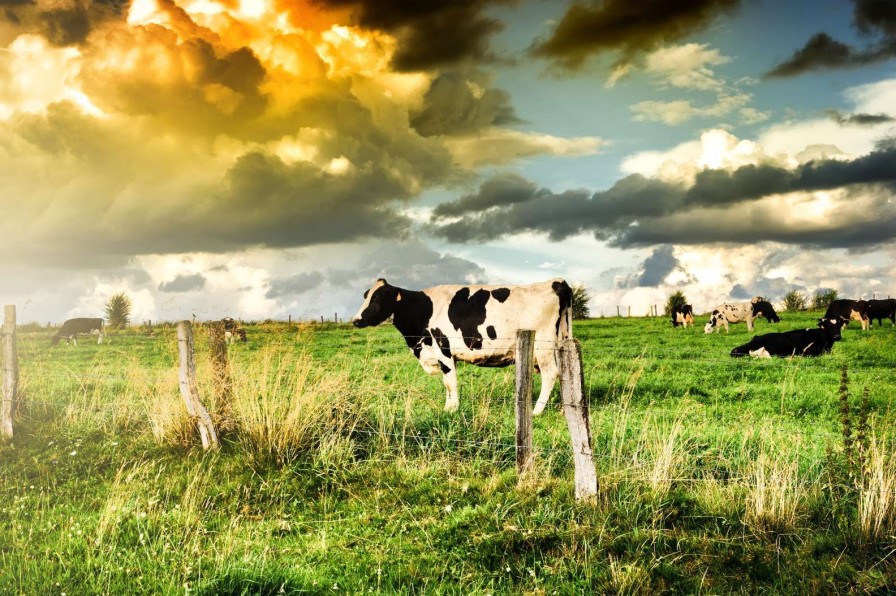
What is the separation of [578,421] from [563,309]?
22.9 feet

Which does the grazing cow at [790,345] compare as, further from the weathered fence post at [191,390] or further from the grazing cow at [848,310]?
the weathered fence post at [191,390]

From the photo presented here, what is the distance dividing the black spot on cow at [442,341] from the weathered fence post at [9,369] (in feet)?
25.0

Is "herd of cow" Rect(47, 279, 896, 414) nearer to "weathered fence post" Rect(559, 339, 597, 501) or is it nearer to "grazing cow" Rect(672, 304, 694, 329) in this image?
"weathered fence post" Rect(559, 339, 597, 501)

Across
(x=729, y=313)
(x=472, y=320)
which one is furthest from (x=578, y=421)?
(x=729, y=313)

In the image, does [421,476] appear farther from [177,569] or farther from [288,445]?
[177,569]

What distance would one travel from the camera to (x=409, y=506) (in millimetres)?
7000

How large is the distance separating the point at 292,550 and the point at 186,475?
3047mm

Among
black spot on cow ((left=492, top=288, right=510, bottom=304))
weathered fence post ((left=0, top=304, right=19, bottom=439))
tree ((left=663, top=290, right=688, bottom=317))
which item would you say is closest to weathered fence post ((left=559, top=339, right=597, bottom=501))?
black spot on cow ((left=492, top=288, right=510, bottom=304))

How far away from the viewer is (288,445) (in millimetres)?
8922

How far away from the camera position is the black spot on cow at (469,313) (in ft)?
44.2

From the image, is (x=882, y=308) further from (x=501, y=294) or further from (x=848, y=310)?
(x=501, y=294)

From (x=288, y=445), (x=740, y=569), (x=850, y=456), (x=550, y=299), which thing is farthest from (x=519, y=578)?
(x=550, y=299)

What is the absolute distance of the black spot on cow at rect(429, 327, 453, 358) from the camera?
13.5 m

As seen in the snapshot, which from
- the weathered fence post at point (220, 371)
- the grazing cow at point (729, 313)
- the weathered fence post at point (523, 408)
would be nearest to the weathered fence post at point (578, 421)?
the weathered fence post at point (523, 408)
